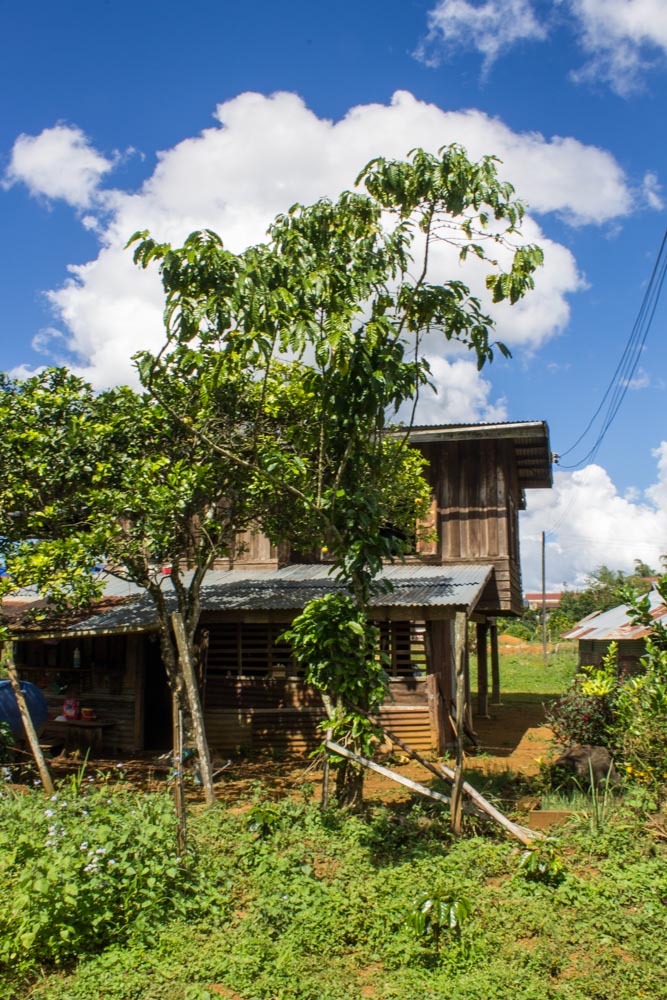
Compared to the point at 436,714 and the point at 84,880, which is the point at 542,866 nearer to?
the point at 84,880

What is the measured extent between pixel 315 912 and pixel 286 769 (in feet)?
22.9

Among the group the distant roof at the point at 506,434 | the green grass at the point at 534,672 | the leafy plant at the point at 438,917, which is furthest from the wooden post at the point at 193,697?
the green grass at the point at 534,672

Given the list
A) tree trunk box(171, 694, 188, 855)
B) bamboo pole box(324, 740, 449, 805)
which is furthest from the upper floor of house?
tree trunk box(171, 694, 188, 855)

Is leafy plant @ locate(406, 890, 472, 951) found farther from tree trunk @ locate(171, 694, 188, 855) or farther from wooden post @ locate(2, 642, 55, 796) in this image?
wooden post @ locate(2, 642, 55, 796)

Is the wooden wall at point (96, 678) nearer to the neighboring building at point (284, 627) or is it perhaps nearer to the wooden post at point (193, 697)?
the neighboring building at point (284, 627)

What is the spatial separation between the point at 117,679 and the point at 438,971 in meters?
11.1

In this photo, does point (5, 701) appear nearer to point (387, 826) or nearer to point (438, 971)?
point (387, 826)

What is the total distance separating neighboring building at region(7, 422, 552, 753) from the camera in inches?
571

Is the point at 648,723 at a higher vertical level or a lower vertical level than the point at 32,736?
higher

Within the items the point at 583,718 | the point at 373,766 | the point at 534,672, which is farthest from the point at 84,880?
the point at 534,672

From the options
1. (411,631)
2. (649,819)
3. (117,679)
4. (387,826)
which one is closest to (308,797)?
(387,826)

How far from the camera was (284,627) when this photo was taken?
15.5 meters

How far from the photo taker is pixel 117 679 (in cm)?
1568

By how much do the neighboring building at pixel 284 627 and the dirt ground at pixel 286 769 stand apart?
834 millimetres
